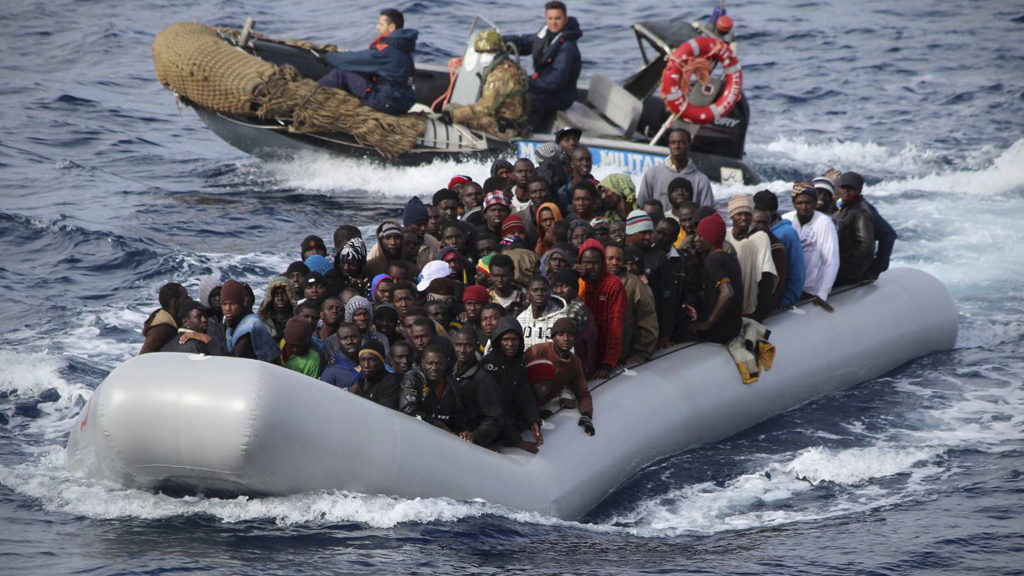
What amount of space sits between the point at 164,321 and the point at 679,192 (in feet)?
14.5

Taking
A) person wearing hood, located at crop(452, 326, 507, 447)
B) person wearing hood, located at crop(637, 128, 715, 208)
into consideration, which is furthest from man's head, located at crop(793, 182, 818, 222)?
person wearing hood, located at crop(452, 326, 507, 447)

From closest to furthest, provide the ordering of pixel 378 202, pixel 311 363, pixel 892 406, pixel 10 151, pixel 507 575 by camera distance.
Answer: pixel 507 575, pixel 311 363, pixel 892 406, pixel 378 202, pixel 10 151

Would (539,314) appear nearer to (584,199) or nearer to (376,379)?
(376,379)

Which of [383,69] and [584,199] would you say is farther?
[383,69]

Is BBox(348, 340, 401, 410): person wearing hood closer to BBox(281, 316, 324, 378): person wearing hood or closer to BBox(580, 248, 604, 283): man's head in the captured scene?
BBox(281, 316, 324, 378): person wearing hood

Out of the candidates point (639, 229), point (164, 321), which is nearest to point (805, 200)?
point (639, 229)

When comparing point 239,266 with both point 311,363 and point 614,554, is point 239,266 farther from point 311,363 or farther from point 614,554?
point 614,554

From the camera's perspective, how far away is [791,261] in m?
10.0

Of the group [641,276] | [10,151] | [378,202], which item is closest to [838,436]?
[641,276]

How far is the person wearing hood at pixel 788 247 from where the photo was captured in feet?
32.0

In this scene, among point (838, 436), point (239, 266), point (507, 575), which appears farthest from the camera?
point (239, 266)

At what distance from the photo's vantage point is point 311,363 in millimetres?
7824

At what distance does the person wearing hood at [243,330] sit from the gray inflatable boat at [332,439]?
1.87 feet

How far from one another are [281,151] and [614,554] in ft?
34.2
